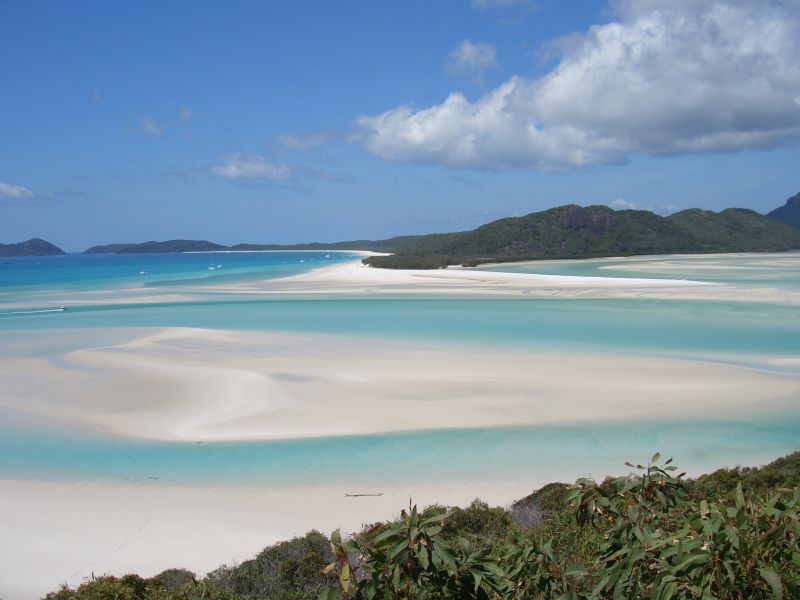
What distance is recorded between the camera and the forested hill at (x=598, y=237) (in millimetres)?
104250

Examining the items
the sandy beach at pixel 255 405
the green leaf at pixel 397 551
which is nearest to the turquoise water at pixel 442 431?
Answer: the sandy beach at pixel 255 405

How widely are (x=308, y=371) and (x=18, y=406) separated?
6.08m

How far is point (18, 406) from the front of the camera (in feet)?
41.7

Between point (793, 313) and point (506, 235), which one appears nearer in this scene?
point (793, 313)

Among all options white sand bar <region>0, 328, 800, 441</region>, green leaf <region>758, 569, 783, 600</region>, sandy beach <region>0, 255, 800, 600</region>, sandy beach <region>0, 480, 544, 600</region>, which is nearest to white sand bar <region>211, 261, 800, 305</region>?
sandy beach <region>0, 255, 800, 600</region>

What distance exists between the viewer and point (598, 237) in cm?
11181

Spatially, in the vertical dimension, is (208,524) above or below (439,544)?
below

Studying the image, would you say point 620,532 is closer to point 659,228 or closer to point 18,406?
point 18,406

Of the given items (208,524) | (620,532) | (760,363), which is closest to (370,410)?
(208,524)

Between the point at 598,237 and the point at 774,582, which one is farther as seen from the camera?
the point at 598,237

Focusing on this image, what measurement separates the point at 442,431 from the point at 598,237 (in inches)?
4256

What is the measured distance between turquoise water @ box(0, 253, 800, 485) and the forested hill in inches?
2600

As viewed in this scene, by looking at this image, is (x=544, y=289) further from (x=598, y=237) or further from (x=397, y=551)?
(x=598, y=237)

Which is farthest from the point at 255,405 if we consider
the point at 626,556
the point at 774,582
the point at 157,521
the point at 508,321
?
the point at 508,321
